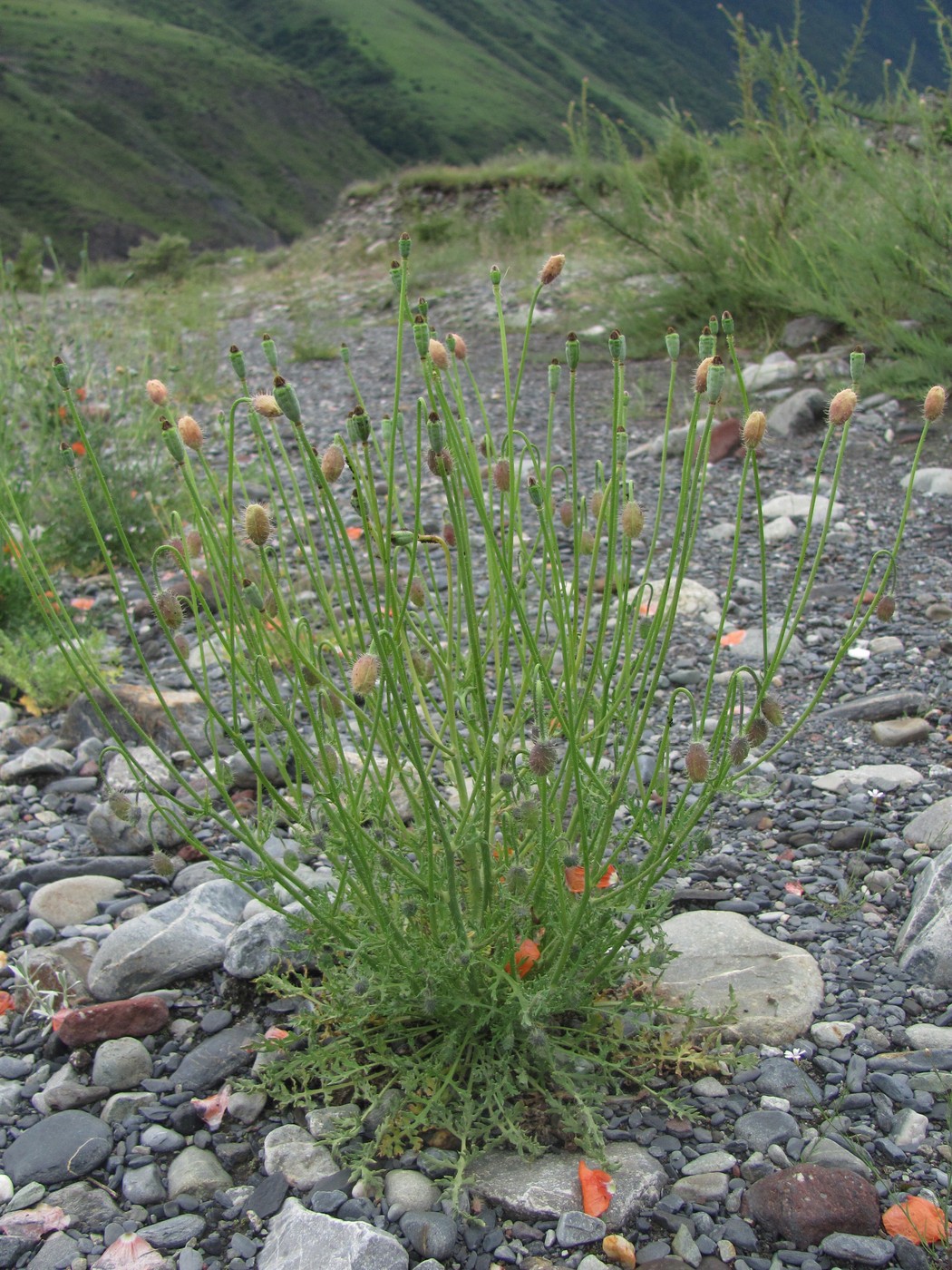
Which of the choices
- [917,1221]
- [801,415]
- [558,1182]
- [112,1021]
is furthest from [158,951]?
[801,415]

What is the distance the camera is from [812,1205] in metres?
1.38

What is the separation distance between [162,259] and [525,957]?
17358mm

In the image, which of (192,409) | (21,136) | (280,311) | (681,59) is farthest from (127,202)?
(681,59)

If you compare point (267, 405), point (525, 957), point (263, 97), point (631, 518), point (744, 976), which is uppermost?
point (267, 405)

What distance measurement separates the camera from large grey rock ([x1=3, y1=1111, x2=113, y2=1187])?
158cm

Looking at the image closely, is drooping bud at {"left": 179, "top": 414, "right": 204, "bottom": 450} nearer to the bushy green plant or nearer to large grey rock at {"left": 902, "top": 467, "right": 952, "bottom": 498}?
the bushy green plant

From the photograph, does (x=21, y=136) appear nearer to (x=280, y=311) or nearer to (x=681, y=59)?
(x=280, y=311)

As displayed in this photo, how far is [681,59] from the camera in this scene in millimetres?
128625

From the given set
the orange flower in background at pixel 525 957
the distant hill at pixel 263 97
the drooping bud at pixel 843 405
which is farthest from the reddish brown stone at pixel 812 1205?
the distant hill at pixel 263 97

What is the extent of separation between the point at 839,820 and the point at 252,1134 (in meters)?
1.41

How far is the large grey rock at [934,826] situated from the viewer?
2174 mm

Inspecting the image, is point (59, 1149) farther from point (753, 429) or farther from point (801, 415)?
point (801, 415)

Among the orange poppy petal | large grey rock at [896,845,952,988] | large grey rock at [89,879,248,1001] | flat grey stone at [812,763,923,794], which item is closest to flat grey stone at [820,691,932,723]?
flat grey stone at [812,763,923,794]

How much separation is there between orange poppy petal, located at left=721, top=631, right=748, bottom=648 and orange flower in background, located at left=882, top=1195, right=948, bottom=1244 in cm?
190
